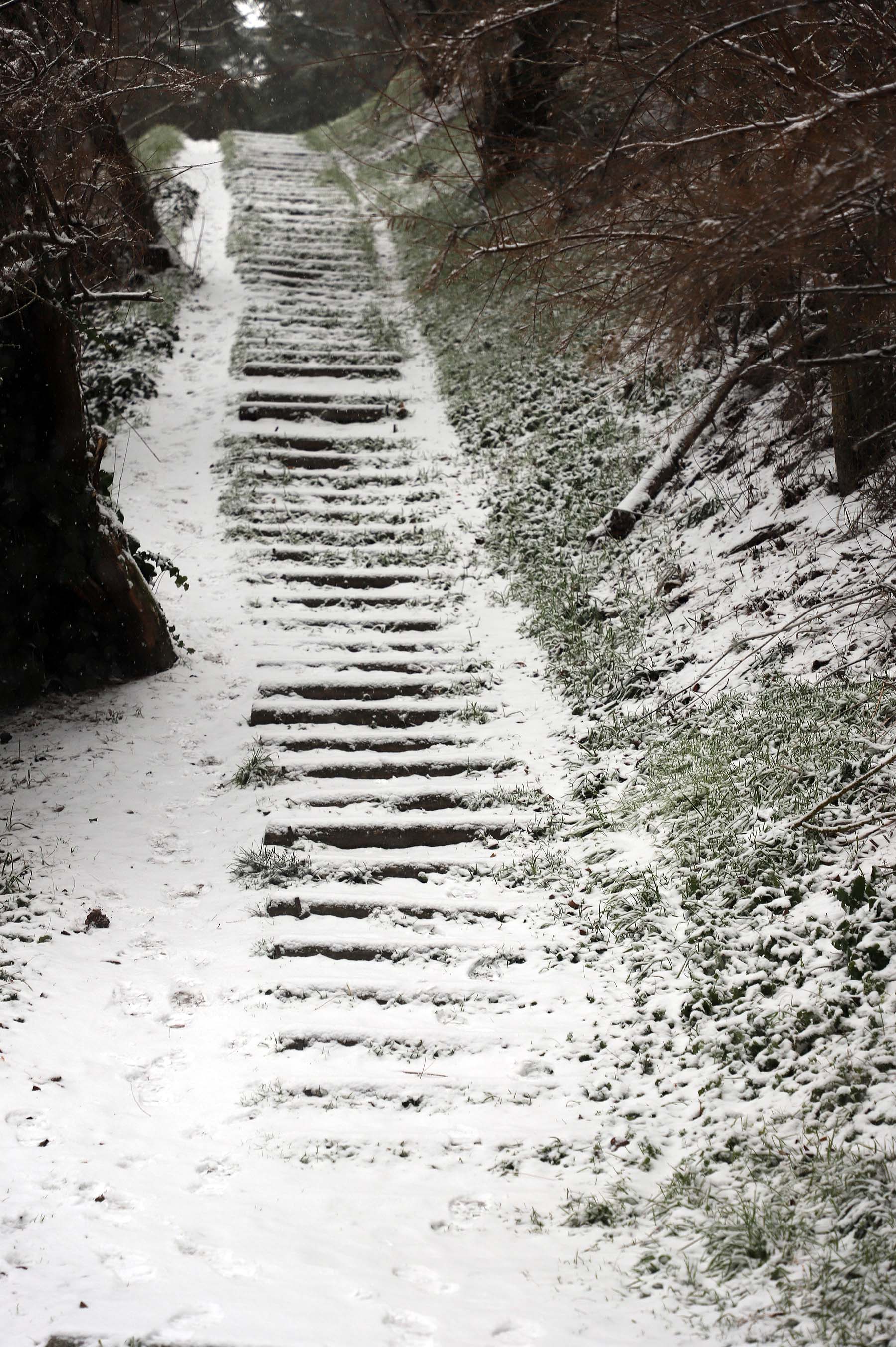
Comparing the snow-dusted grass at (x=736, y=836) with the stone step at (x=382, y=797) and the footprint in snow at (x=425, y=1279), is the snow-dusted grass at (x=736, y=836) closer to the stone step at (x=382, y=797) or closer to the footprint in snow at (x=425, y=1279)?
the footprint in snow at (x=425, y=1279)

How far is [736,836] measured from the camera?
13.9 ft

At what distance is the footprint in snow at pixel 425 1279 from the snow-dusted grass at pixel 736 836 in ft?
1.31

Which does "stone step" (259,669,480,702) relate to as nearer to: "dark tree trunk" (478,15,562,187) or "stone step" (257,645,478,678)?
"stone step" (257,645,478,678)

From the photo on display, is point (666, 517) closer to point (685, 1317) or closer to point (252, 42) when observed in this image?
point (685, 1317)

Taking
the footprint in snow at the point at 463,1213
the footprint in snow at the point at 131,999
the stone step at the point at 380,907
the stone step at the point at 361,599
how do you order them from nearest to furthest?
the footprint in snow at the point at 463,1213 → the footprint in snow at the point at 131,999 → the stone step at the point at 380,907 → the stone step at the point at 361,599

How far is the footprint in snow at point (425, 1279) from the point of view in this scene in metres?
2.75

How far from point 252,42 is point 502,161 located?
2393 cm

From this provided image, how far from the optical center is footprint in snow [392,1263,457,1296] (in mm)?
2746

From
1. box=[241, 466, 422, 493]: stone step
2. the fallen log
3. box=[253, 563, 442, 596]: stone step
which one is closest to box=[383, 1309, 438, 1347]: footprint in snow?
Result: box=[253, 563, 442, 596]: stone step

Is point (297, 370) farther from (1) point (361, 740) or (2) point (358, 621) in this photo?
(1) point (361, 740)

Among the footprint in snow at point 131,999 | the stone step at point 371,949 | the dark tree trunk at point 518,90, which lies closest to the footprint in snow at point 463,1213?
the stone step at point 371,949

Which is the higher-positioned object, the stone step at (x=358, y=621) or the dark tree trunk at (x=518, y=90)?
the dark tree trunk at (x=518, y=90)

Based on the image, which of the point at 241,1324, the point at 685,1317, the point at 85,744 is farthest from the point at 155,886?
the point at 685,1317

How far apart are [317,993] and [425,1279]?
141cm
